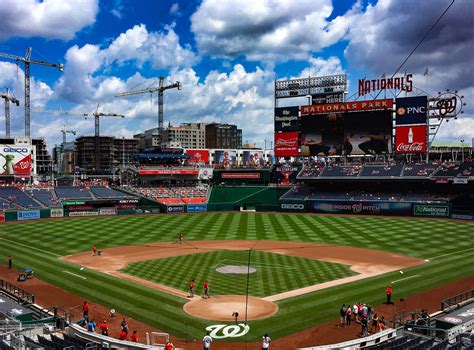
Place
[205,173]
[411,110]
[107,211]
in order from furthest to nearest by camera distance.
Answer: [205,173] < [107,211] < [411,110]

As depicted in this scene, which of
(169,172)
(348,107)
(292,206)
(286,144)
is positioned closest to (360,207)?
(292,206)

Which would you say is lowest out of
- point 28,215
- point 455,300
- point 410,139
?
point 455,300

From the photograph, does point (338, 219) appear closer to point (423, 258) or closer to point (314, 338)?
point (423, 258)

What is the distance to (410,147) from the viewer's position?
75812 millimetres

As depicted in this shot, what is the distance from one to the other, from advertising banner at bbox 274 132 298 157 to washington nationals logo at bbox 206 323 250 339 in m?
65.3

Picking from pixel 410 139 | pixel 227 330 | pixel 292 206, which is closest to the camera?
pixel 227 330

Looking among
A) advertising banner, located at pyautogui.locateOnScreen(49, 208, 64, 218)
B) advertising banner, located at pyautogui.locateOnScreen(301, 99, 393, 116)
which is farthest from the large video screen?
advertising banner, located at pyautogui.locateOnScreen(49, 208, 64, 218)

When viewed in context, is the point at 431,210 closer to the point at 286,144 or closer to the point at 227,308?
the point at 286,144

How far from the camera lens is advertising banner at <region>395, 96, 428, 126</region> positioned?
7419cm

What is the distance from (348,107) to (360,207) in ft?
60.9

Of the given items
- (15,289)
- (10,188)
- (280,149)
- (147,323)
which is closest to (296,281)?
(147,323)

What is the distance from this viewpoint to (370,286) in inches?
1224

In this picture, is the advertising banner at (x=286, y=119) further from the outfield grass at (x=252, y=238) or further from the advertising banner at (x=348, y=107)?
the outfield grass at (x=252, y=238)

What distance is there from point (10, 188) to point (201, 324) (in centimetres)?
7024
